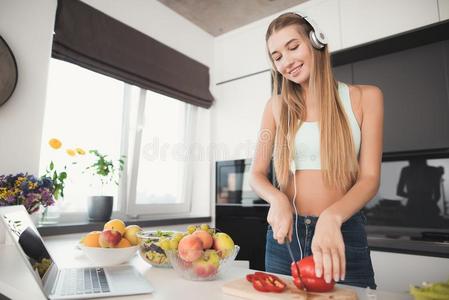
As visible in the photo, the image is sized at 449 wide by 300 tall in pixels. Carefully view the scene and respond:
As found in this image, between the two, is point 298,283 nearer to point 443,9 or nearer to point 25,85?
point 25,85

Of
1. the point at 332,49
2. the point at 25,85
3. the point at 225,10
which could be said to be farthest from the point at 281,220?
the point at 225,10

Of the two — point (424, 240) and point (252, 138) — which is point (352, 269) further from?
point (252, 138)

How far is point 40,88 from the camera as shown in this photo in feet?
5.70

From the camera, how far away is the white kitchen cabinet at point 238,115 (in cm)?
271

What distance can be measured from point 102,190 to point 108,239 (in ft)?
4.80

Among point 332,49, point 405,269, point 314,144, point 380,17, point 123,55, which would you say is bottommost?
point 405,269

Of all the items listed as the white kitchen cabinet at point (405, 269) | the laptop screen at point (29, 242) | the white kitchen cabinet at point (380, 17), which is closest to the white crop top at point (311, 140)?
the laptop screen at point (29, 242)

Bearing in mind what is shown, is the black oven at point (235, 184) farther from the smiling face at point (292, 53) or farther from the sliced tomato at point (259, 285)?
the sliced tomato at point (259, 285)

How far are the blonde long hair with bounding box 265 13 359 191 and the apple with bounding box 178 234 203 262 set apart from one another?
49cm

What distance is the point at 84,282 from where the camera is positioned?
2.36 ft

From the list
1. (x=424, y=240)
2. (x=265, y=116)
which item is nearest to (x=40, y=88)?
(x=265, y=116)

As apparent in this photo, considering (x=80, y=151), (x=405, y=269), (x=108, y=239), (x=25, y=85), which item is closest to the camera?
(x=108, y=239)

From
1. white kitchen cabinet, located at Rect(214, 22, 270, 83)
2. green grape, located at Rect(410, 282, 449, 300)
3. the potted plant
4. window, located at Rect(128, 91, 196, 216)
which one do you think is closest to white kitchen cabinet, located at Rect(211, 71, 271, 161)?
white kitchen cabinet, located at Rect(214, 22, 270, 83)

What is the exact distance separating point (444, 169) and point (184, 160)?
2.11 metres
